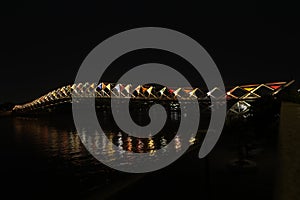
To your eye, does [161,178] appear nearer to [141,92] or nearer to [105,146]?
[105,146]

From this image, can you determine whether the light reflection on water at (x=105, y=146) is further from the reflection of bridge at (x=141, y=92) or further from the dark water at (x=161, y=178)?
the reflection of bridge at (x=141, y=92)

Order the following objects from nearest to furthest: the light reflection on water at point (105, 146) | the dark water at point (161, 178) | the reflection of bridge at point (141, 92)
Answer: the dark water at point (161, 178), the light reflection on water at point (105, 146), the reflection of bridge at point (141, 92)

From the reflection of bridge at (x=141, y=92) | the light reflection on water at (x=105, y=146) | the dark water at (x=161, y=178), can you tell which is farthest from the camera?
the reflection of bridge at (x=141, y=92)

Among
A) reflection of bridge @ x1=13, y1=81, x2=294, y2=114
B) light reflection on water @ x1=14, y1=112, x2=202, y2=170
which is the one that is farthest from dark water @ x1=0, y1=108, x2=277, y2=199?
reflection of bridge @ x1=13, y1=81, x2=294, y2=114

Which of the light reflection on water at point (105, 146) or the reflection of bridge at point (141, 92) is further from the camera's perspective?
the reflection of bridge at point (141, 92)

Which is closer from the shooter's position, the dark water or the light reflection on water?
the dark water

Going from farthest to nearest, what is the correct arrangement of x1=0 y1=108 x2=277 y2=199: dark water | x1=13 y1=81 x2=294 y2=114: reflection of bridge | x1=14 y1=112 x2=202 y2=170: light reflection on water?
x1=13 y1=81 x2=294 y2=114: reflection of bridge
x1=14 y1=112 x2=202 y2=170: light reflection on water
x1=0 y1=108 x2=277 y2=199: dark water

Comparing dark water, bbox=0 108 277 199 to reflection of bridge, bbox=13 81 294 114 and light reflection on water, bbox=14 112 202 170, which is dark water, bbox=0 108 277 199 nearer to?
light reflection on water, bbox=14 112 202 170

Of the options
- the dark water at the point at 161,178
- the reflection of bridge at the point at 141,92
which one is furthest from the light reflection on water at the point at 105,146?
the reflection of bridge at the point at 141,92

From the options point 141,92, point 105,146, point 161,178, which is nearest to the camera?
point 161,178

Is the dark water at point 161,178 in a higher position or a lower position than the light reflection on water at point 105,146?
higher

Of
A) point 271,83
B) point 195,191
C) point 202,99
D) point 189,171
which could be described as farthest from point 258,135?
point 271,83

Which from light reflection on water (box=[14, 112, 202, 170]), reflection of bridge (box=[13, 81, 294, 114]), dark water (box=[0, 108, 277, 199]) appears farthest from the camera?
reflection of bridge (box=[13, 81, 294, 114])

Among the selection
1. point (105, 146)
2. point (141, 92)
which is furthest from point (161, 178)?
point (141, 92)
